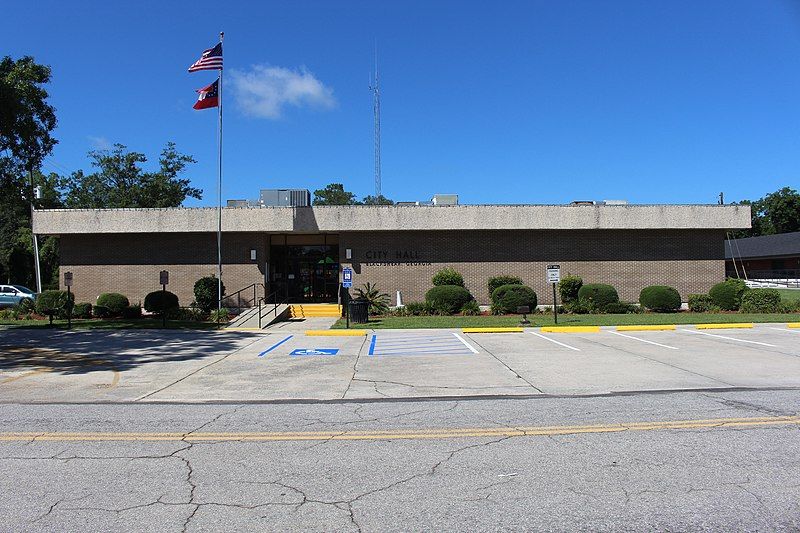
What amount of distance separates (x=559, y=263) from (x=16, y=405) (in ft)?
82.9

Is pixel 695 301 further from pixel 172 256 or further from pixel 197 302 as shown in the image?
pixel 172 256

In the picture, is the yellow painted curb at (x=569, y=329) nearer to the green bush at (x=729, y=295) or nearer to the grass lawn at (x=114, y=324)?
the green bush at (x=729, y=295)

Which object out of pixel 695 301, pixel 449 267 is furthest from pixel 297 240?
pixel 695 301

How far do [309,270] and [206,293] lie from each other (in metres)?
6.11

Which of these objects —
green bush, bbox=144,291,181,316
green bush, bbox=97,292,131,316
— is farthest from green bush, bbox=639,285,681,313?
green bush, bbox=97,292,131,316

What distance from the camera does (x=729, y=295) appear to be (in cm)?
2509

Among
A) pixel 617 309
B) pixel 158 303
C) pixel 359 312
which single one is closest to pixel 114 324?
pixel 158 303

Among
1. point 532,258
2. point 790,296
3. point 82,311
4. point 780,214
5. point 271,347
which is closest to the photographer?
point 271,347

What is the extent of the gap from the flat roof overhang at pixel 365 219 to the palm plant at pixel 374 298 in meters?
3.09

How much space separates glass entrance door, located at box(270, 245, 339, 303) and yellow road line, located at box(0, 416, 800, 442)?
24.3 m

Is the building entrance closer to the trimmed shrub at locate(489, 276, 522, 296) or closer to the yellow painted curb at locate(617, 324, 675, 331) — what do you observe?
the trimmed shrub at locate(489, 276, 522, 296)

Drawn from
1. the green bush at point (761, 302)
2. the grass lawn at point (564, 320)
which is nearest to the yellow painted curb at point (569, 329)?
the grass lawn at point (564, 320)

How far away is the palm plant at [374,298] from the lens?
26.0 m

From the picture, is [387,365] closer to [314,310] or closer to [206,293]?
[314,310]
